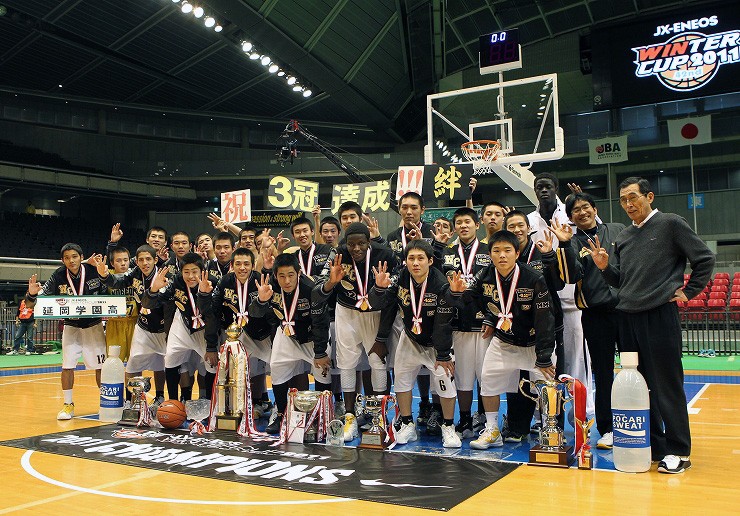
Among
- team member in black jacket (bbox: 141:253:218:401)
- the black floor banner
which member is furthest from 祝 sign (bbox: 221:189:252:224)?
the black floor banner

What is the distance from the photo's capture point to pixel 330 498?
4.13 meters

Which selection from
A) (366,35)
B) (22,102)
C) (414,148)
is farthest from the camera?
(414,148)

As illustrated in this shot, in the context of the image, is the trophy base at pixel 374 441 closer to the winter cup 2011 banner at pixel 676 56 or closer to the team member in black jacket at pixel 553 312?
the team member in black jacket at pixel 553 312

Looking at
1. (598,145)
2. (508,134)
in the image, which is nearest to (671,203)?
(598,145)

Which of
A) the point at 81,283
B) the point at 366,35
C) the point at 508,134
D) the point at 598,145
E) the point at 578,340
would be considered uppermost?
the point at 366,35

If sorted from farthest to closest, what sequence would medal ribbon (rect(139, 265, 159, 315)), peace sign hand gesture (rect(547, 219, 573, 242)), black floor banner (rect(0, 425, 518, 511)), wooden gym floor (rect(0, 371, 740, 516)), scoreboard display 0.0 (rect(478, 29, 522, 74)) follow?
scoreboard display 0.0 (rect(478, 29, 522, 74)) → medal ribbon (rect(139, 265, 159, 315)) → peace sign hand gesture (rect(547, 219, 573, 242)) → black floor banner (rect(0, 425, 518, 511)) → wooden gym floor (rect(0, 371, 740, 516))

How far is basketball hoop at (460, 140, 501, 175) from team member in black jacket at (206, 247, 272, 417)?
8.09 meters

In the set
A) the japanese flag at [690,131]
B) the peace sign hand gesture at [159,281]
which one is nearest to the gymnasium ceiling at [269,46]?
the japanese flag at [690,131]

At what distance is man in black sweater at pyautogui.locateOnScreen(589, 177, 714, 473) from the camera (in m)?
4.78

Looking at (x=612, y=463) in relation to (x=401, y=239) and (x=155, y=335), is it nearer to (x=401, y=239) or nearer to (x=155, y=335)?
(x=401, y=239)

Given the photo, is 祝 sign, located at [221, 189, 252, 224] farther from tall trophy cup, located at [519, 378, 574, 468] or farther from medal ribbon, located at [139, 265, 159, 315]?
tall trophy cup, located at [519, 378, 574, 468]

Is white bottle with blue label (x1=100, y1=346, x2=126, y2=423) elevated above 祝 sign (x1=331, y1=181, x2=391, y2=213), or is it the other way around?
祝 sign (x1=331, y1=181, x2=391, y2=213)

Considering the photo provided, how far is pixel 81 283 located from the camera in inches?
311

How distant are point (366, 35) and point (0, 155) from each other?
17.1 m
